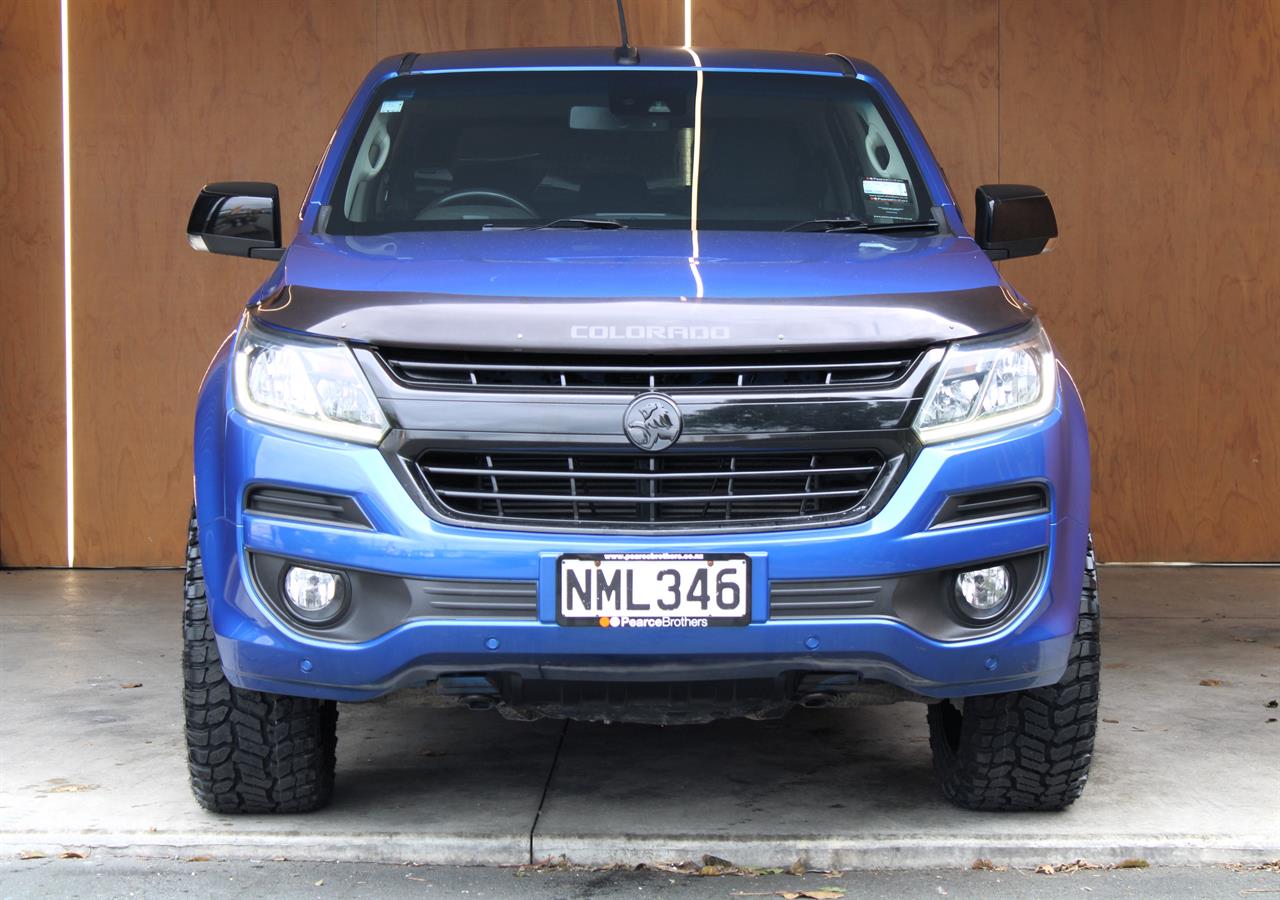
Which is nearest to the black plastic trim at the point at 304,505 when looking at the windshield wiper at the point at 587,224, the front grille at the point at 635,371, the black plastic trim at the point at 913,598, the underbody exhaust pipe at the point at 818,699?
the front grille at the point at 635,371

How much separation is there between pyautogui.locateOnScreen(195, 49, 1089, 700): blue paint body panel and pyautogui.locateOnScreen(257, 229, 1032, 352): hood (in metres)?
0.01

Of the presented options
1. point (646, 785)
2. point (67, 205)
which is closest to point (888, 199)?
point (646, 785)

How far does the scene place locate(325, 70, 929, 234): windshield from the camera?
4.69 meters

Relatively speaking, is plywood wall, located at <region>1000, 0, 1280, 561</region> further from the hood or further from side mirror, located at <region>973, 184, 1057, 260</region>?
the hood

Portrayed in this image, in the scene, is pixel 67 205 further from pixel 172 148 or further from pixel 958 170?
pixel 958 170

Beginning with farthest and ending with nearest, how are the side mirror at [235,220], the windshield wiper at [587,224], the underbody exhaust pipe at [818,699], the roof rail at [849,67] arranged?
the roof rail at [849,67] → the side mirror at [235,220] → the windshield wiper at [587,224] → the underbody exhaust pipe at [818,699]

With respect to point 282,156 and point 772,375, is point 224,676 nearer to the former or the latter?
point 772,375

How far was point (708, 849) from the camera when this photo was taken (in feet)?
13.3

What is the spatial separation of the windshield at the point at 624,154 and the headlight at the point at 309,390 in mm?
834

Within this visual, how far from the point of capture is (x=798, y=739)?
5121 mm

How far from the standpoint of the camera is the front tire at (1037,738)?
409 cm

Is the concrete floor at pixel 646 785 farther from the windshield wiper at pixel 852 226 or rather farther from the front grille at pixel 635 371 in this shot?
the windshield wiper at pixel 852 226

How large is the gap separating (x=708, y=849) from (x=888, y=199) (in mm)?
1744

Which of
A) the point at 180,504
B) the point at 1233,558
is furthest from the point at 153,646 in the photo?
the point at 1233,558
